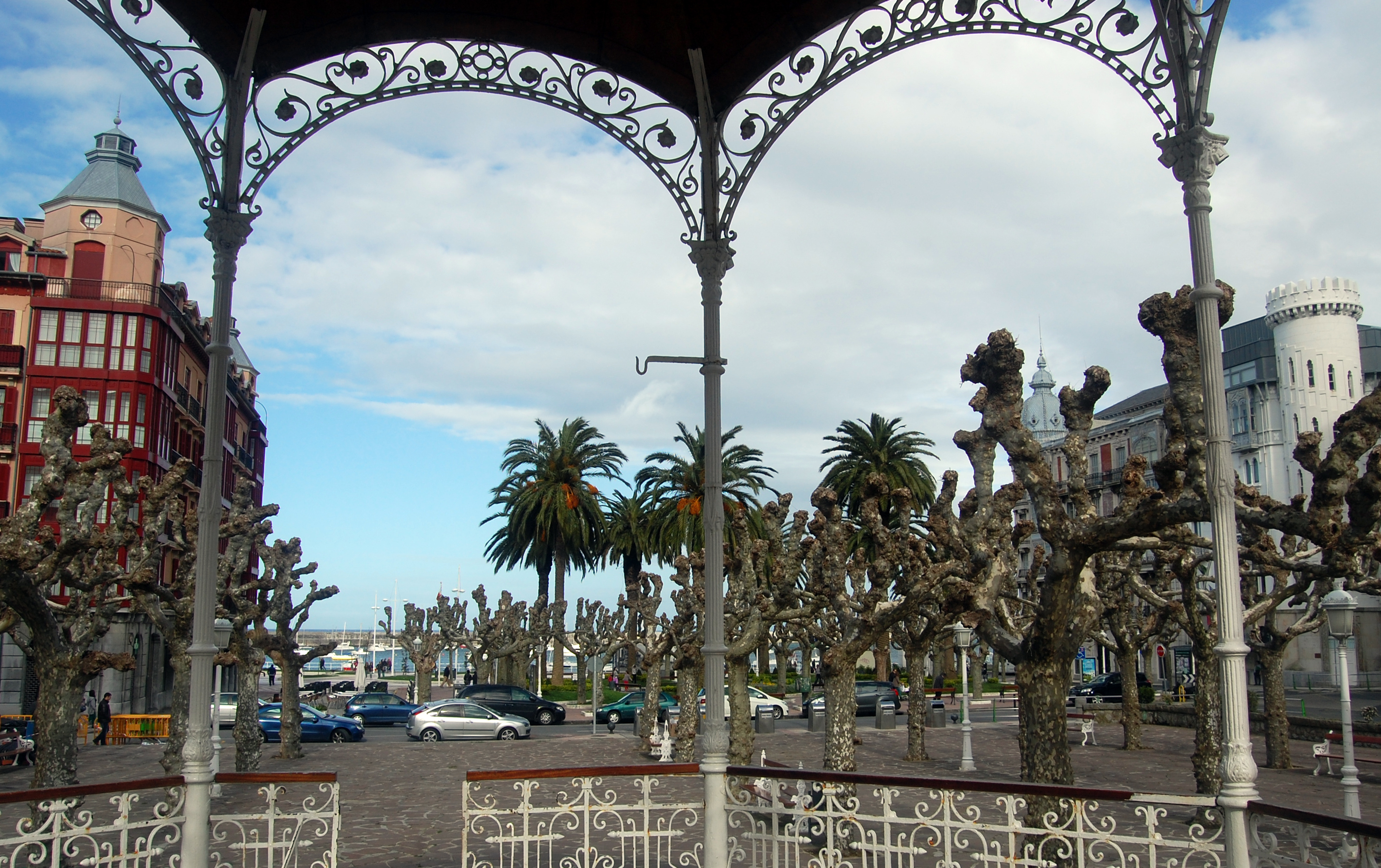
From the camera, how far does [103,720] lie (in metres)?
32.9

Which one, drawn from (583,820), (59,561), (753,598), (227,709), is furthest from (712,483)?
(227,709)

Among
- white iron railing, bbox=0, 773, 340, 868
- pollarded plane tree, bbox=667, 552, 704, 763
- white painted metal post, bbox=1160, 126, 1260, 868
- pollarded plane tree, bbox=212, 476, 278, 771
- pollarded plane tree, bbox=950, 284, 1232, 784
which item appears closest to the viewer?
white painted metal post, bbox=1160, 126, 1260, 868

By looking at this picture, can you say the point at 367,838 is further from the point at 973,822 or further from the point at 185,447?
the point at 185,447

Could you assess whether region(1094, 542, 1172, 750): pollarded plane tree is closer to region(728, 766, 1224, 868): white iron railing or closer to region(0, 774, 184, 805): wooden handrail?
region(728, 766, 1224, 868): white iron railing

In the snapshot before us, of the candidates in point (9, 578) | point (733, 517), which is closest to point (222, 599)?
point (9, 578)

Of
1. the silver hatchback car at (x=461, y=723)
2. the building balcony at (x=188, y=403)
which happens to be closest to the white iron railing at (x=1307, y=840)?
the silver hatchback car at (x=461, y=723)

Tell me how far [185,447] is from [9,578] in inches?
1697

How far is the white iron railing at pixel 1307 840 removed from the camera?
241 inches

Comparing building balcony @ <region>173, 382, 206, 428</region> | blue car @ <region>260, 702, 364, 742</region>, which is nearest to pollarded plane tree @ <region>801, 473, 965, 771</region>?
blue car @ <region>260, 702, 364, 742</region>

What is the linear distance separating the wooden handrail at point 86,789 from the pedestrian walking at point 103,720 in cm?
2914

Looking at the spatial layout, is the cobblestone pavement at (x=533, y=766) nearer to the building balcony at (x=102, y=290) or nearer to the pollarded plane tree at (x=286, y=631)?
the pollarded plane tree at (x=286, y=631)

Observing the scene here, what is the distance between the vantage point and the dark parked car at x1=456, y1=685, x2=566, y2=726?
39.7 metres

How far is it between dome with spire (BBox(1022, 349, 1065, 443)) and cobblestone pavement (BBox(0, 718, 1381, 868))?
4806 cm

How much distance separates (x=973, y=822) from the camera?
8.12 m
